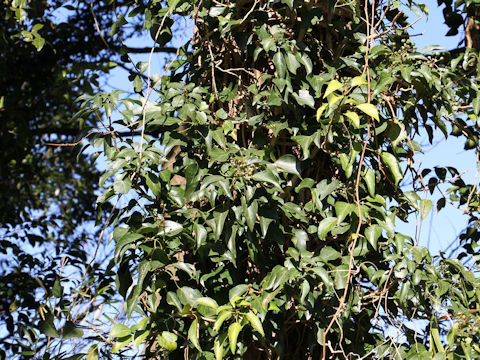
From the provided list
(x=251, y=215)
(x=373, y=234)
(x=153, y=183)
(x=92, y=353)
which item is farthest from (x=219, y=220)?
(x=92, y=353)

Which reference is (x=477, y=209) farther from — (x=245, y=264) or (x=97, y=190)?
(x=97, y=190)

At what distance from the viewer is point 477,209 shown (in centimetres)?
212

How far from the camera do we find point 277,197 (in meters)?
1.53

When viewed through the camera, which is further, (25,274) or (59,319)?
(25,274)

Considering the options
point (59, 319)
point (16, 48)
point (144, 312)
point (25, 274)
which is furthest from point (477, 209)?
point (16, 48)

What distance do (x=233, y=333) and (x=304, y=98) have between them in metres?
0.67

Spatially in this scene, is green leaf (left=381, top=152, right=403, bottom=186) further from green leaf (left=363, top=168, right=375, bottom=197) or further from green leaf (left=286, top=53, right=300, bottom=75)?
green leaf (left=286, top=53, right=300, bottom=75)

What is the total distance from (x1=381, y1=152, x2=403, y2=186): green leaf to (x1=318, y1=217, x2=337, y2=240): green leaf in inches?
9.2

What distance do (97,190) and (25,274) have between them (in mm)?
2492

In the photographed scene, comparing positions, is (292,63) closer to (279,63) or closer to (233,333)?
(279,63)

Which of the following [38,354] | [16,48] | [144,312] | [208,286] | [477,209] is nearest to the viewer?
[208,286]

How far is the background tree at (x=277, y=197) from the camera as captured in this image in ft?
4.85

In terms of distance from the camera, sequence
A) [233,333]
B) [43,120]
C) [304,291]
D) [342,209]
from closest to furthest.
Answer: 1. [233,333]
2. [304,291]
3. [342,209]
4. [43,120]

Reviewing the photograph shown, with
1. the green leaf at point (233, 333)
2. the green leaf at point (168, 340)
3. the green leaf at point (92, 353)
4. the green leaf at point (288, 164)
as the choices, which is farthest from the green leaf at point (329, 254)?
the green leaf at point (92, 353)
